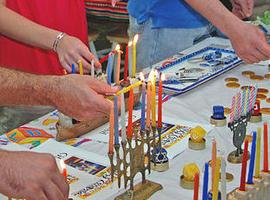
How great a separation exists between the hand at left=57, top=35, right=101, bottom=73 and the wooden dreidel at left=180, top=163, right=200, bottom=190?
512mm

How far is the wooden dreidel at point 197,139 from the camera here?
1401 millimetres

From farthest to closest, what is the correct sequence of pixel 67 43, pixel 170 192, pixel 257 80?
pixel 257 80 < pixel 67 43 < pixel 170 192

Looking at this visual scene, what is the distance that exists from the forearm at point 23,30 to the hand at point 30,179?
2.77 ft

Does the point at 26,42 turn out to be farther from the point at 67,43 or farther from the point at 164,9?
the point at 164,9

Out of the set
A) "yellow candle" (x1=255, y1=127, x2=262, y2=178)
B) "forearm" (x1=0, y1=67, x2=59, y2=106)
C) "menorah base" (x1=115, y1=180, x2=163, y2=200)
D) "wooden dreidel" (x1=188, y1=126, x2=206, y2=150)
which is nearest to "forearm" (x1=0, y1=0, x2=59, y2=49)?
"forearm" (x1=0, y1=67, x2=59, y2=106)

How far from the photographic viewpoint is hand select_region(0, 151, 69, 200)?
0.98m

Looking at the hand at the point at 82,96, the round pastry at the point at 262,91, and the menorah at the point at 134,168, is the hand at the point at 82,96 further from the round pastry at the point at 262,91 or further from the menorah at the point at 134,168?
the round pastry at the point at 262,91

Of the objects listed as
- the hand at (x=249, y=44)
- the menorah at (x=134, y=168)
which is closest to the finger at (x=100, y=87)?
the menorah at (x=134, y=168)

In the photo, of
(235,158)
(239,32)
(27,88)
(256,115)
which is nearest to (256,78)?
(239,32)

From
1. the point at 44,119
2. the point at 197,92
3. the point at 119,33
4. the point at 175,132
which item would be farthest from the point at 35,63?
the point at 119,33

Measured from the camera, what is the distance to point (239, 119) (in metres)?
1.36

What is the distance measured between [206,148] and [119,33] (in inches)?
89.2

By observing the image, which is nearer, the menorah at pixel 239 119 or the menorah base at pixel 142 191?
the menorah base at pixel 142 191

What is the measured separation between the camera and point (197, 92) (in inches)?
69.2
